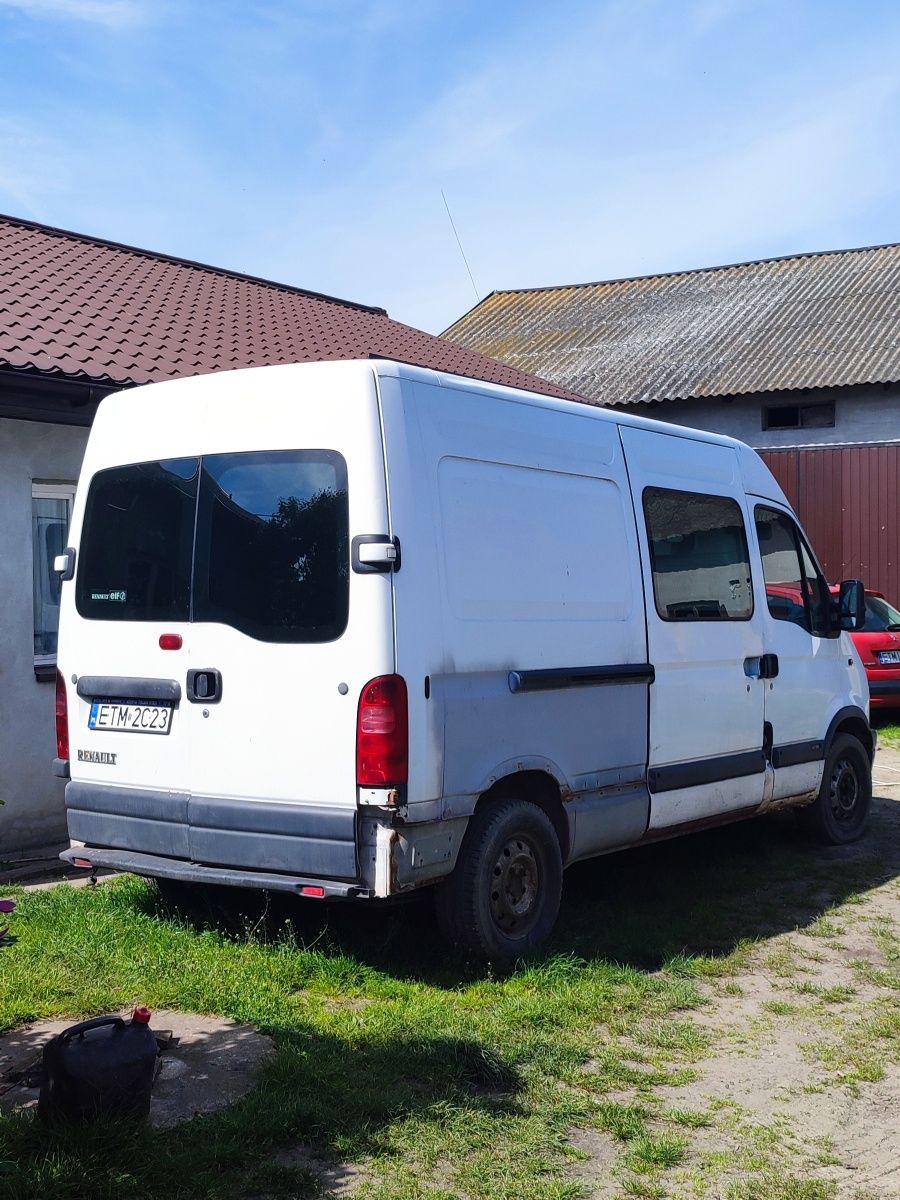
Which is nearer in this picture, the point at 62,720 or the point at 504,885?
the point at 504,885

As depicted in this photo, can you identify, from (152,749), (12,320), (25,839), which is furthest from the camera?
(12,320)

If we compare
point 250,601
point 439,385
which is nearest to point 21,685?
point 250,601

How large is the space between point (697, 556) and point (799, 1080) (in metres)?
3.02

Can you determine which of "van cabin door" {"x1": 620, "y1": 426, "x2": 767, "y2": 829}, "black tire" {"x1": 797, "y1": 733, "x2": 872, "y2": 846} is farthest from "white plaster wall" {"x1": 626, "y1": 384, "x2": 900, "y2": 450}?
"van cabin door" {"x1": 620, "y1": 426, "x2": 767, "y2": 829}

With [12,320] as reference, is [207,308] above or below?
above

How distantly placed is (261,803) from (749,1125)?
2189 millimetres

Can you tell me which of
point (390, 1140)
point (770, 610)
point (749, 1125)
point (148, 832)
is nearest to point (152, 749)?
point (148, 832)

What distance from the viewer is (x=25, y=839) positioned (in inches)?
318

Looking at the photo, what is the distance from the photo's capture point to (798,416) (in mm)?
22766

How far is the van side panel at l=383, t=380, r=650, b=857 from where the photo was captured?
4.93 m

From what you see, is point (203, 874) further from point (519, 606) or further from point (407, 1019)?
point (519, 606)

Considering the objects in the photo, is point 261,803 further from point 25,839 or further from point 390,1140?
point 25,839

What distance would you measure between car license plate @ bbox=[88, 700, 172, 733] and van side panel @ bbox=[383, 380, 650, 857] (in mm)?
1220

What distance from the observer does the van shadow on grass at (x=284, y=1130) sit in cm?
334
